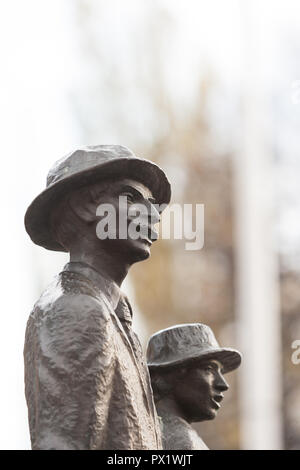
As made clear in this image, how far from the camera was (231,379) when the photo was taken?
20.9 m

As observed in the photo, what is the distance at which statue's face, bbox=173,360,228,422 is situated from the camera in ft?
18.4

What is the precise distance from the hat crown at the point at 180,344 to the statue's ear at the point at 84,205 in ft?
2.63

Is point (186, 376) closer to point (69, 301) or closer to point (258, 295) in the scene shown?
point (69, 301)

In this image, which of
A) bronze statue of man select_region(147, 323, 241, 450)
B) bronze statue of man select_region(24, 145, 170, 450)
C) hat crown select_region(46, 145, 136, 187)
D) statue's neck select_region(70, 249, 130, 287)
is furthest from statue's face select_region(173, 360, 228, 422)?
hat crown select_region(46, 145, 136, 187)

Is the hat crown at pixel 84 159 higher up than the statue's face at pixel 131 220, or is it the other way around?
the hat crown at pixel 84 159

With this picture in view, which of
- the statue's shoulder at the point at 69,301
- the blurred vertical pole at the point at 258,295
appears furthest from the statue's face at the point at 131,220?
the blurred vertical pole at the point at 258,295

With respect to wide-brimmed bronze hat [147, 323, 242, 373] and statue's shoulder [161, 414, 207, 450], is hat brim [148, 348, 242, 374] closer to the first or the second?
wide-brimmed bronze hat [147, 323, 242, 373]

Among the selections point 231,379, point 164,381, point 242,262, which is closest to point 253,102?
point 242,262

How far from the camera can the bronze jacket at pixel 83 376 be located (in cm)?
459

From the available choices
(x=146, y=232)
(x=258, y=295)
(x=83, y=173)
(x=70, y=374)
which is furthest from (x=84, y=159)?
(x=258, y=295)

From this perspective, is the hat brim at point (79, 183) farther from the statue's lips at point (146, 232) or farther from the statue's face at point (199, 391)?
the statue's face at point (199, 391)

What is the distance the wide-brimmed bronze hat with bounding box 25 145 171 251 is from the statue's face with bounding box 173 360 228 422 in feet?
2.87

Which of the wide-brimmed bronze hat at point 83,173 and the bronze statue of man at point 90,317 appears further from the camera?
the wide-brimmed bronze hat at point 83,173
